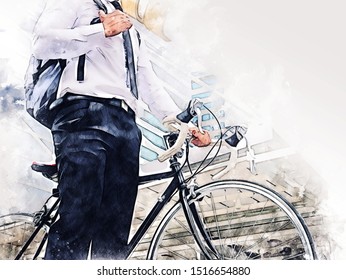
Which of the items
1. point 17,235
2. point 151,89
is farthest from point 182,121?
point 17,235

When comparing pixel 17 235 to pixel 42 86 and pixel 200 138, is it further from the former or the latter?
pixel 200 138

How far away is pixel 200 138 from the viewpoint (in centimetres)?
209

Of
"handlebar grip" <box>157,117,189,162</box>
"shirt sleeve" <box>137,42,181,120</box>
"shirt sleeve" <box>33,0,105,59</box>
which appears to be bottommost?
"handlebar grip" <box>157,117,189,162</box>

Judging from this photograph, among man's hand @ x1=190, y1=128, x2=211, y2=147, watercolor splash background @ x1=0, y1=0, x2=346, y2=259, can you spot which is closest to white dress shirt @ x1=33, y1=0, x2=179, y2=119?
man's hand @ x1=190, y1=128, x2=211, y2=147

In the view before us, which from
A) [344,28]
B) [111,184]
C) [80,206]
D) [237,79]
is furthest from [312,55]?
[80,206]

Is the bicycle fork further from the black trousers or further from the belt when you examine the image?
the belt

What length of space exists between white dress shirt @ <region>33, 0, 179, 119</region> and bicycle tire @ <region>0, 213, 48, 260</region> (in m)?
0.50

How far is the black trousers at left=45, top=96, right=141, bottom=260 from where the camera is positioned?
2.06 meters

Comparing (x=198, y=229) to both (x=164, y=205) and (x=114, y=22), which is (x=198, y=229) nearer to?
(x=164, y=205)

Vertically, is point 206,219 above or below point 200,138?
below

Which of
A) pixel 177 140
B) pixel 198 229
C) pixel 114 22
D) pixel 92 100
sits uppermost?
pixel 114 22

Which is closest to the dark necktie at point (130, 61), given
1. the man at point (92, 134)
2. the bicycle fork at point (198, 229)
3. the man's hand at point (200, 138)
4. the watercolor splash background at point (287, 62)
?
the man at point (92, 134)

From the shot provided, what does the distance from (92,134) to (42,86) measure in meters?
0.27

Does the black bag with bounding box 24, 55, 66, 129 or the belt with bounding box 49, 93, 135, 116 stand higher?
the black bag with bounding box 24, 55, 66, 129
